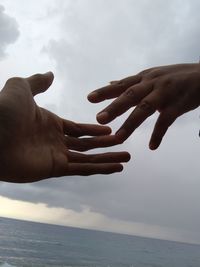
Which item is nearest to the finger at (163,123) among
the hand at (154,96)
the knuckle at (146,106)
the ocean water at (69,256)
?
the hand at (154,96)

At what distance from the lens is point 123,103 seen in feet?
6.93

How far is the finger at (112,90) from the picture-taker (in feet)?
7.35

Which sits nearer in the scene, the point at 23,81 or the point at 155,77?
the point at 155,77

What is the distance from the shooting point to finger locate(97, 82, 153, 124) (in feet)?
6.93

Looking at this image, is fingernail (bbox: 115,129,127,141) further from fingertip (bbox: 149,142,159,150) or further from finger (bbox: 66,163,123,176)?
finger (bbox: 66,163,123,176)

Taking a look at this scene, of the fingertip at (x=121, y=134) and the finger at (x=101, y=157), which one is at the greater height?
the fingertip at (x=121, y=134)

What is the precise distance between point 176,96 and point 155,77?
15 cm

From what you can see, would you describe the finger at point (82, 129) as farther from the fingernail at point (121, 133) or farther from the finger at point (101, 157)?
the fingernail at point (121, 133)

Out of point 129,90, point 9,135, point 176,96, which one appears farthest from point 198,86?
point 9,135

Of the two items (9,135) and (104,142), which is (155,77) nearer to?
(104,142)

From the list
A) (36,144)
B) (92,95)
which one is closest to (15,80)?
(36,144)

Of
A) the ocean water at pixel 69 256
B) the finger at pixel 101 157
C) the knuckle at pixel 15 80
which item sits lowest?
the ocean water at pixel 69 256

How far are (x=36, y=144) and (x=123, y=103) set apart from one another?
745 millimetres

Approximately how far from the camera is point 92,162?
2.60 meters
